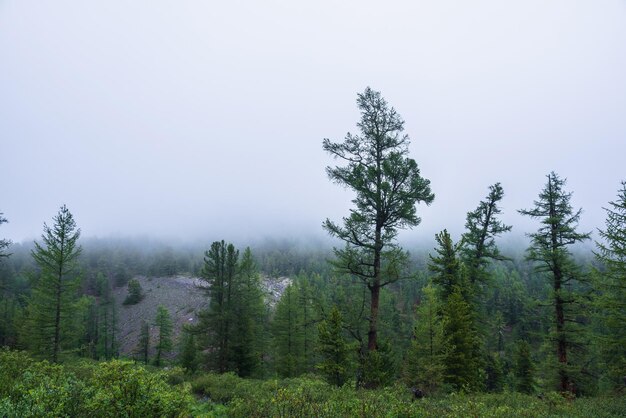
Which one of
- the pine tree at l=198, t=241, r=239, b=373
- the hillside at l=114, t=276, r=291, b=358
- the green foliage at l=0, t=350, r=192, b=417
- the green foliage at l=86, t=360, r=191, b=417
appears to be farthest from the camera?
the hillside at l=114, t=276, r=291, b=358

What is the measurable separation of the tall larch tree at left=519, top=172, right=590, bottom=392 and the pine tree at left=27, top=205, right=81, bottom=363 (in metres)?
31.6

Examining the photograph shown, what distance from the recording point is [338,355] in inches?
767

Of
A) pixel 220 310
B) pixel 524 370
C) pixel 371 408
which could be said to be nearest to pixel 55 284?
pixel 220 310

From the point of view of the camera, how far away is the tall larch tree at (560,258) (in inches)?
688

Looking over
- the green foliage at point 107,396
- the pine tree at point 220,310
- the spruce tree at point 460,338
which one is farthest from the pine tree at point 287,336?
the green foliage at point 107,396

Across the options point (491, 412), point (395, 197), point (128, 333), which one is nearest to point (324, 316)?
point (395, 197)

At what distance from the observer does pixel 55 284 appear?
946 inches

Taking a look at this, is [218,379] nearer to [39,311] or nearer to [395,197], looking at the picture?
[395,197]

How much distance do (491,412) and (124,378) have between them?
26.7 feet

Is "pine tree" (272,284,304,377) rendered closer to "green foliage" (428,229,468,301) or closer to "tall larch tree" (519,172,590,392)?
"green foliage" (428,229,468,301)

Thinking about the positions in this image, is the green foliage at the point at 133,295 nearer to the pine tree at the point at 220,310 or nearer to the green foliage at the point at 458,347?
the pine tree at the point at 220,310

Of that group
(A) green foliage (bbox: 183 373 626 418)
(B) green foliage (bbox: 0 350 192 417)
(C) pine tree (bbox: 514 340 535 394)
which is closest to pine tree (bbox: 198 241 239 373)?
(A) green foliage (bbox: 183 373 626 418)

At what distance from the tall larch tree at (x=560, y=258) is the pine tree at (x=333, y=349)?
1200 cm

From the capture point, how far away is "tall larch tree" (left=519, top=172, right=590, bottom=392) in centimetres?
1747
